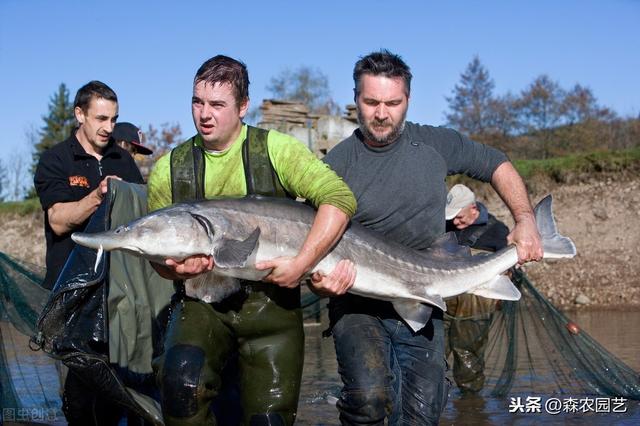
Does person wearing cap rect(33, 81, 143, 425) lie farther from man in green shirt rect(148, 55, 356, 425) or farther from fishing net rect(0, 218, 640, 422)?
man in green shirt rect(148, 55, 356, 425)

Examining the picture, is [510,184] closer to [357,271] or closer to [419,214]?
[419,214]

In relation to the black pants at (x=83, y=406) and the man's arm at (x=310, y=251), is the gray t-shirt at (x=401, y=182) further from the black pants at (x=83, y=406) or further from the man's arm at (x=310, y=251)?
the black pants at (x=83, y=406)

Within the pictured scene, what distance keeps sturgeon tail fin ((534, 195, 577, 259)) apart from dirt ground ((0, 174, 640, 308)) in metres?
13.0

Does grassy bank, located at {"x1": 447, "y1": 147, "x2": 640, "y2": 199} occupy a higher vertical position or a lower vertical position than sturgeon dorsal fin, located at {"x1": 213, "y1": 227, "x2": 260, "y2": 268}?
higher

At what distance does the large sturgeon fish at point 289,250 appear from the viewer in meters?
4.35

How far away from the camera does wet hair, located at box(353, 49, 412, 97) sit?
522cm

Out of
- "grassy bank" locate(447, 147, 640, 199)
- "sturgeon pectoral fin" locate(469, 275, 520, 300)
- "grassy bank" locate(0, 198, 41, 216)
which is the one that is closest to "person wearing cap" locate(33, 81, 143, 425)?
"sturgeon pectoral fin" locate(469, 275, 520, 300)

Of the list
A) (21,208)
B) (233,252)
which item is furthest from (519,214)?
(21,208)

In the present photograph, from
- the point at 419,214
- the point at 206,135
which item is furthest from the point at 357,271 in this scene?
the point at 206,135

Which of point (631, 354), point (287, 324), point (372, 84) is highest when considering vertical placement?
point (372, 84)

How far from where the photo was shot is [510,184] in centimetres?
562

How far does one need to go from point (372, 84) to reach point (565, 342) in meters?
4.06

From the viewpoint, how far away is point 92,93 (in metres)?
6.62

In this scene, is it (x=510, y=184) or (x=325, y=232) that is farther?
(x=510, y=184)
